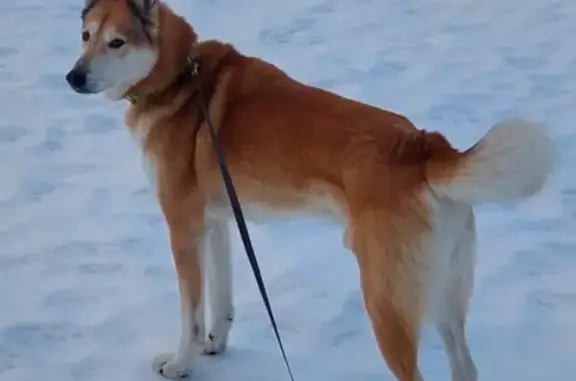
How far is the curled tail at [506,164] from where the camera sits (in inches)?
96.0

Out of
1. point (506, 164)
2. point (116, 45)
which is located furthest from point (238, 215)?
point (506, 164)

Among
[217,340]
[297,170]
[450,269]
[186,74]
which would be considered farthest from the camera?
[217,340]

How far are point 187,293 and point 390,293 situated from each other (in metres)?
0.82

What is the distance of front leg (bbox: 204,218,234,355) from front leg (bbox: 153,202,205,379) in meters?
0.10

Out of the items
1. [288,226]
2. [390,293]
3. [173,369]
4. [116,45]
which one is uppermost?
[116,45]

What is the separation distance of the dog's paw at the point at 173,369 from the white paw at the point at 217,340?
140mm

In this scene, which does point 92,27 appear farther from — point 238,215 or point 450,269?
point 450,269

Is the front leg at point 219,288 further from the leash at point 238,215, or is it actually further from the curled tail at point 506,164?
the curled tail at point 506,164

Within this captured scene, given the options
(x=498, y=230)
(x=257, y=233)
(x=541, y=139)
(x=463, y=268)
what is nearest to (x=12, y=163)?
(x=257, y=233)

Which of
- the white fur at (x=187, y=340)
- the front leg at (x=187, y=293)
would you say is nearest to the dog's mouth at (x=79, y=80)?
the front leg at (x=187, y=293)

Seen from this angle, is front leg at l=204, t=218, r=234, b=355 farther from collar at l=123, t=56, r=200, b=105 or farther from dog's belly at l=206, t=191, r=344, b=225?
collar at l=123, t=56, r=200, b=105

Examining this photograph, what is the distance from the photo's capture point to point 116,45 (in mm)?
3029

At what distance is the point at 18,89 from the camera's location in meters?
5.38

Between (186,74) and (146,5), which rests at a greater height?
(146,5)
